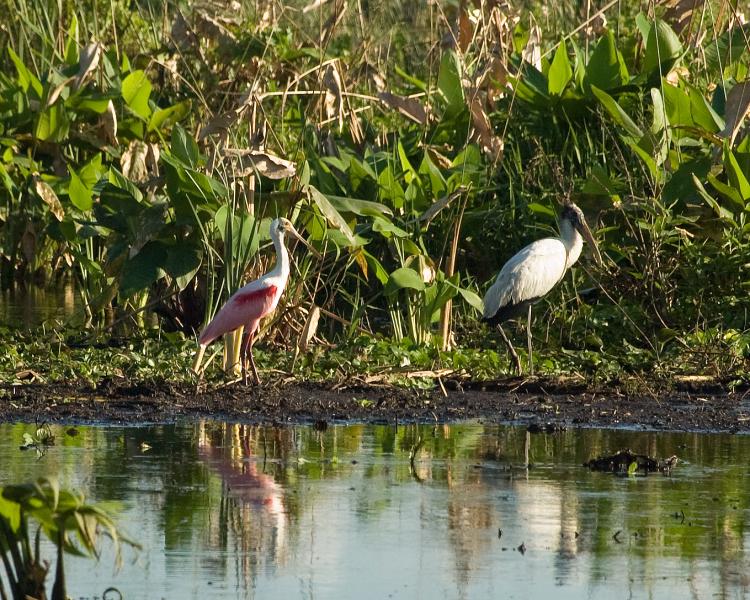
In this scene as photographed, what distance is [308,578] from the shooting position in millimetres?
5449

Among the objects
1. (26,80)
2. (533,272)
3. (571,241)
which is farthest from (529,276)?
(26,80)

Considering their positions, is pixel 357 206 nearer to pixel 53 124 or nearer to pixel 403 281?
pixel 403 281

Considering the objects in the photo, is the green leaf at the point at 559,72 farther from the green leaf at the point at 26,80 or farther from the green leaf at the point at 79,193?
the green leaf at the point at 26,80

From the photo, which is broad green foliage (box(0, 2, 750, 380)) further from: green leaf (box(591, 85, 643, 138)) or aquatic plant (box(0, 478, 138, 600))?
aquatic plant (box(0, 478, 138, 600))

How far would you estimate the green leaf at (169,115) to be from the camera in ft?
46.9

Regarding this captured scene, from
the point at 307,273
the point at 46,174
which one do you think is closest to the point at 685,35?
the point at 307,273

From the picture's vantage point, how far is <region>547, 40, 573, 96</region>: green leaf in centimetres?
1242

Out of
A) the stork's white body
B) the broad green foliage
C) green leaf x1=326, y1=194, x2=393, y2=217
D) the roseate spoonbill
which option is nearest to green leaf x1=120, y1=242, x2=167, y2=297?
the broad green foliage

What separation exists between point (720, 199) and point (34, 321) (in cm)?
563

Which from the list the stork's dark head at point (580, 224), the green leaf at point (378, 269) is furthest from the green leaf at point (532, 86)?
the green leaf at point (378, 269)

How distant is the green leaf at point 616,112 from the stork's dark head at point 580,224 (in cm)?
84

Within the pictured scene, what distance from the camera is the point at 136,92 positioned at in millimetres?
14234

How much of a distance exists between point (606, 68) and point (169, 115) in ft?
14.2

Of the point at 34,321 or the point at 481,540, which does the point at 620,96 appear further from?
the point at 481,540
